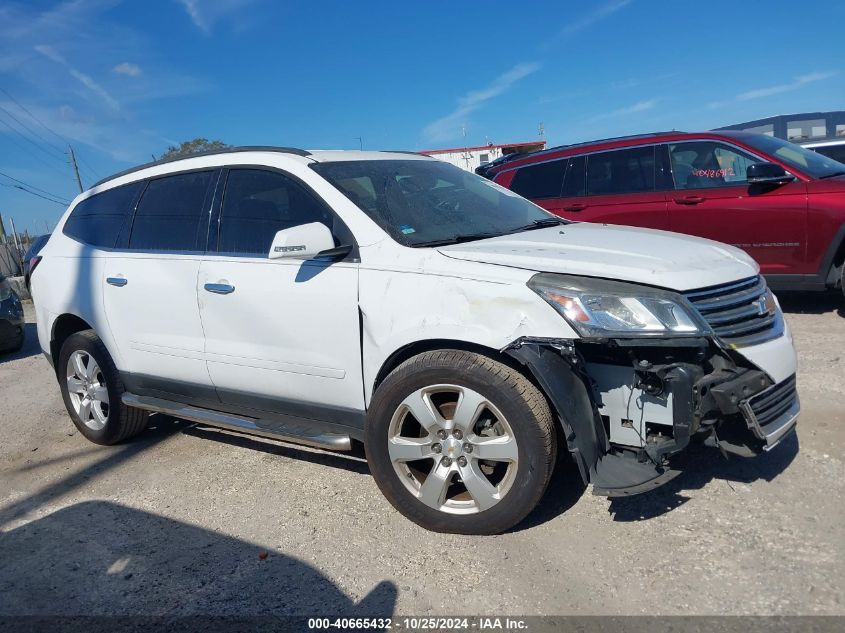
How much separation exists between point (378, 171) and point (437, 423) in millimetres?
1578

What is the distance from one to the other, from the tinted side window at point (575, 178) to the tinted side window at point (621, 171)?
0.05 m

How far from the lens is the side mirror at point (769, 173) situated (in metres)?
6.16

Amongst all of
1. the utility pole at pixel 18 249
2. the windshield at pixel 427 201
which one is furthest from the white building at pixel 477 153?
the windshield at pixel 427 201

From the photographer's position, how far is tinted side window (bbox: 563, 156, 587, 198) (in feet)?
24.1

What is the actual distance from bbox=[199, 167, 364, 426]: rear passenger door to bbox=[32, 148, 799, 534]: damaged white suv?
1 cm

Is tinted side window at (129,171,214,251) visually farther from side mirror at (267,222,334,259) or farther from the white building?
the white building

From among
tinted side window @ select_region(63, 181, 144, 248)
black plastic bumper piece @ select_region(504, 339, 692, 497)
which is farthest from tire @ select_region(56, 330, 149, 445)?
black plastic bumper piece @ select_region(504, 339, 692, 497)

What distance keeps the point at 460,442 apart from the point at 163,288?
213 centimetres

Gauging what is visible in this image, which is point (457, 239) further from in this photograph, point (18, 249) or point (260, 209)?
point (18, 249)

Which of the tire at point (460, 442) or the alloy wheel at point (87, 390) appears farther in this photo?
the alloy wheel at point (87, 390)

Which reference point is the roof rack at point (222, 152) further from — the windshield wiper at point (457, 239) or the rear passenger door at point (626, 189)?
the rear passenger door at point (626, 189)

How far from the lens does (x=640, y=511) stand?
3184mm

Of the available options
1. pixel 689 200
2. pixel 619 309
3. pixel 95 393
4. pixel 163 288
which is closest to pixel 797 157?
pixel 689 200

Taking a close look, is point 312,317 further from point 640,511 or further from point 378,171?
point 640,511
